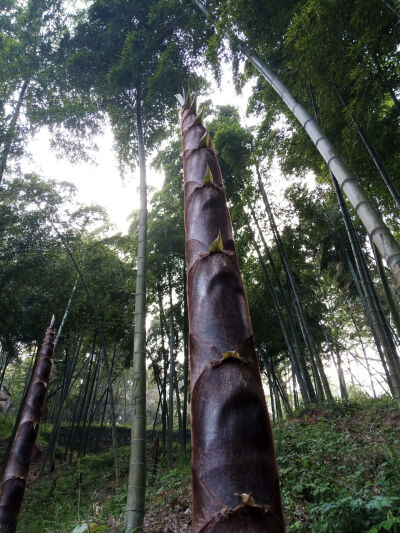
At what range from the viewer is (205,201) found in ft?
2.83

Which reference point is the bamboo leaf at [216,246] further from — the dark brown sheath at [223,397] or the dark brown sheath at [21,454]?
the dark brown sheath at [21,454]


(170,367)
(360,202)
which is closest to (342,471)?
(360,202)

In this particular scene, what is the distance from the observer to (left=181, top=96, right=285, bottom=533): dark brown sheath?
0.49 m

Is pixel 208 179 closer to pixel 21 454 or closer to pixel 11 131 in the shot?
pixel 21 454

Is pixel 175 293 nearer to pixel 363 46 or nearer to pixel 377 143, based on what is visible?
pixel 377 143

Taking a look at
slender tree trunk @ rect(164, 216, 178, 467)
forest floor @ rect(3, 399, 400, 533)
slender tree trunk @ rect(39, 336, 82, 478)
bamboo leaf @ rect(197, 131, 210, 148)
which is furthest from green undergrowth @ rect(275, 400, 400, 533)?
slender tree trunk @ rect(39, 336, 82, 478)

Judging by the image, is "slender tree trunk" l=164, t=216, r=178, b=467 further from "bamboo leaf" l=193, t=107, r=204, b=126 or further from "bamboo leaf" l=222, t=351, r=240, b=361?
"bamboo leaf" l=222, t=351, r=240, b=361

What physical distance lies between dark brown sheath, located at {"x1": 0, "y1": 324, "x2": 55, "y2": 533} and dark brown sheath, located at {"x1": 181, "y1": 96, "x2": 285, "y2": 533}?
1987mm

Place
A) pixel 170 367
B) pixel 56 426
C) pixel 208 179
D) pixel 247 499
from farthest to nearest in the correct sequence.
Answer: pixel 56 426 < pixel 170 367 < pixel 208 179 < pixel 247 499

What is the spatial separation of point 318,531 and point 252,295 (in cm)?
758

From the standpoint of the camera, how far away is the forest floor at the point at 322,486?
2.19m

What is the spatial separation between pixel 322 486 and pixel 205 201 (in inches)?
124

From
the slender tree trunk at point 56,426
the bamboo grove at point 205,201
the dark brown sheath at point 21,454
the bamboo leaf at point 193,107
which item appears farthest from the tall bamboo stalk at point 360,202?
the slender tree trunk at point 56,426

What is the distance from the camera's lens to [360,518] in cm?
215
